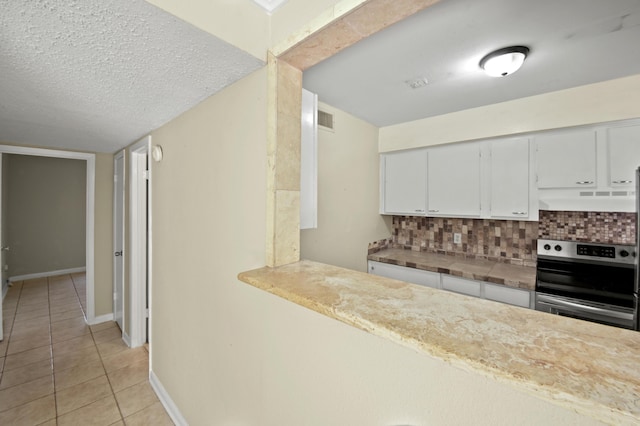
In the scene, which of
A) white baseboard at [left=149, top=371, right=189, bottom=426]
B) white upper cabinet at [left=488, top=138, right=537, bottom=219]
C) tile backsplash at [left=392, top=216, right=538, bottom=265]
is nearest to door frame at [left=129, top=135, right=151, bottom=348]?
white baseboard at [left=149, top=371, right=189, bottom=426]

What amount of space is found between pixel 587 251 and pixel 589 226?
9.3 inches

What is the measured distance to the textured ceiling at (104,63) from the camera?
2.90 feet

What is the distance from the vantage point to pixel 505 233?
2.65 meters

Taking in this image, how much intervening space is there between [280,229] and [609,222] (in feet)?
9.20

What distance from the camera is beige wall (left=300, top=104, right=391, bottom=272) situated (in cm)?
223

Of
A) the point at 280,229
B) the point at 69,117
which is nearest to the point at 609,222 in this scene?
the point at 280,229

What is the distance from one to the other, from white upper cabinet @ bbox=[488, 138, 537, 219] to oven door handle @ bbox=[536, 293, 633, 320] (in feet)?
Answer: 2.41

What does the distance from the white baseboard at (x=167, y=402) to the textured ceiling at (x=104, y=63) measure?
7.06ft

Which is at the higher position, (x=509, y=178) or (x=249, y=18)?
(x=249, y=18)

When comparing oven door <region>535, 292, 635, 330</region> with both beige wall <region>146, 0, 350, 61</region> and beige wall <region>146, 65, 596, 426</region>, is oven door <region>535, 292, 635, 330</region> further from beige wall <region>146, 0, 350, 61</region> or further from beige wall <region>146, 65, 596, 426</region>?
beige wall <region>146, 0, 350, 61</region>

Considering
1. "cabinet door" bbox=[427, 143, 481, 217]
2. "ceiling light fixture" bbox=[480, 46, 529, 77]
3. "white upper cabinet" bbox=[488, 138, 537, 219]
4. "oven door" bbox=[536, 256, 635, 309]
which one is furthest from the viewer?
"cabinet door" bbox=[427, 143, 481, 217]

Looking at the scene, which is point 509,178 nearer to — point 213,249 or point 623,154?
point 623,154

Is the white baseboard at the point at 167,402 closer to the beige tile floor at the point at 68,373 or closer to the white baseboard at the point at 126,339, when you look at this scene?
the beige tile floor at the point at 68,373

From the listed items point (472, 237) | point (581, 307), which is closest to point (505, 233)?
point (472, 237)
